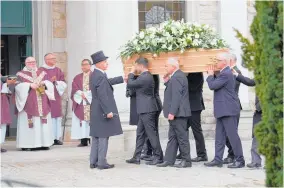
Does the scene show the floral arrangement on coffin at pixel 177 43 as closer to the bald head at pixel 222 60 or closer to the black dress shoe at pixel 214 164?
the bald head at pixel 222 60

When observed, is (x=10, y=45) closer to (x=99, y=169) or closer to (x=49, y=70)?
(x=49, y=70)

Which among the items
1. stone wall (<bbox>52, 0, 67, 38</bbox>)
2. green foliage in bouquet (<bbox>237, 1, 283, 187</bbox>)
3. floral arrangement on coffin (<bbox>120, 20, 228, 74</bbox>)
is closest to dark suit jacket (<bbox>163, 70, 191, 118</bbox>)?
floral arrangement on coffin (<bbox>120, 20, 228, 74</bbox>)

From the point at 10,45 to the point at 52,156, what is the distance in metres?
4.76

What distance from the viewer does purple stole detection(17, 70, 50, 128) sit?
12.3 m

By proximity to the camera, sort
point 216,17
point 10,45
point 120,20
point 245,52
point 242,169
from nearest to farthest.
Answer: point 245,52, point 242,169, point 120,20, point 216,17, point 10,45

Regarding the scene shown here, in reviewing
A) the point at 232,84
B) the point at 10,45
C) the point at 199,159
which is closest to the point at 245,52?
the point at 232,84

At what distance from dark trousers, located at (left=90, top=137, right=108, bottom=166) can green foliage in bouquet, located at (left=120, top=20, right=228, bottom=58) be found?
141cm

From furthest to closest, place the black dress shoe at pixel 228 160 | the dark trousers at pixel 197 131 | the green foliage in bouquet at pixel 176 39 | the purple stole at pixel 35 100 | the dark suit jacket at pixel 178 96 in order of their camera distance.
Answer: the purple stole at pixel 35 100 < the dark trousers at pixel 197 131 < the black dress shoe at pixel 228 160 < the green foliage in bouquet at pixel 176 39 < the dark suit jacket at pixel 178 96

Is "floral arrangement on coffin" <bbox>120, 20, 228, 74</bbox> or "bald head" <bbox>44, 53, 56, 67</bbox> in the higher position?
"floral arrangement on coffin" <bbox>120, 20, 228, 74</bbox>

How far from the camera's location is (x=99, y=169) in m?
9.60

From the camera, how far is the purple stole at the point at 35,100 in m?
12.3

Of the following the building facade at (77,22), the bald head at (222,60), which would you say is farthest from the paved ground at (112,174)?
the building facade at (77,22)

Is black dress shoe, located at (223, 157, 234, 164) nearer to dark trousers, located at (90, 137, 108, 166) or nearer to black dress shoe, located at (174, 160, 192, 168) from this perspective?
black dress shoe, located at (174, 160, 192, 168)

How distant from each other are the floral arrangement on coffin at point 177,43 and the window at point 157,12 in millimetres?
4028
